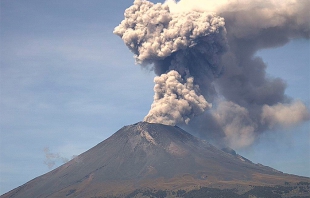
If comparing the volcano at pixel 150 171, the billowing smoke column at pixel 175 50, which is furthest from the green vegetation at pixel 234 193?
the billowing smoke column at pixel 175 50

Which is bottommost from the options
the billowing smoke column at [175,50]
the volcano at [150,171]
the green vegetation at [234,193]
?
the green vegetation at [234,193]

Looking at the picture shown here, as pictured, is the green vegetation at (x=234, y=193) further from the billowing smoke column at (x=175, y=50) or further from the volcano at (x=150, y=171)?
the billowing smoke column at (x=175, y=50)

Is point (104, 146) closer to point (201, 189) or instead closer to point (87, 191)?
point (87, 191)

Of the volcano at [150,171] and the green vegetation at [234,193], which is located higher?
the volcano at [150,171]

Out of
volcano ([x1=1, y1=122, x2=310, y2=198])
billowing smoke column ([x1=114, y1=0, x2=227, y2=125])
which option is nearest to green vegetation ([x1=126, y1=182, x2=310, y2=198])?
volcano ([x1=1, y1=122, x2=310, y2=198])

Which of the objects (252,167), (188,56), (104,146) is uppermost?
(188,56)

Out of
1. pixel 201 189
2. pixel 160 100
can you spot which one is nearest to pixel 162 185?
pixel 201 189

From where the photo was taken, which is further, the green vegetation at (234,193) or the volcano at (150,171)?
the volcano at (150,171)

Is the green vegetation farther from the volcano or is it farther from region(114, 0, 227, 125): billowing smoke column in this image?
region(114, 0, 227, 125): billowing smoke column
